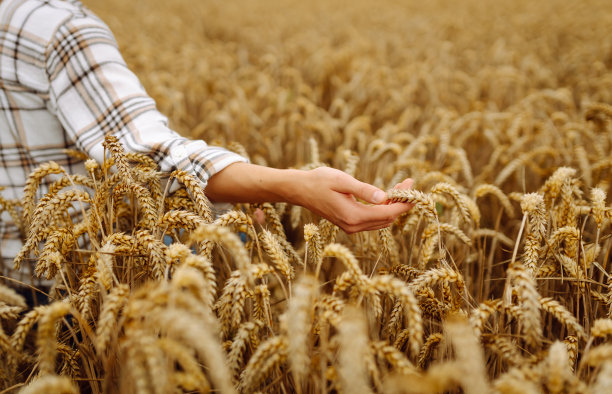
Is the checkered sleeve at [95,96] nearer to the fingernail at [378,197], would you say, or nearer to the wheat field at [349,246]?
the wheat field at [349,246]

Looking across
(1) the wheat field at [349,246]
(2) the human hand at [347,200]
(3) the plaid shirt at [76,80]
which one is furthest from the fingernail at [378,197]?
(3) the plaid shirt at [76,80]

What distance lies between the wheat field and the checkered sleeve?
0.29 feet

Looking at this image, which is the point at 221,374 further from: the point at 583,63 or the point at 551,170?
the point at 583,63

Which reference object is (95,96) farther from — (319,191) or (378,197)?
(378,197)

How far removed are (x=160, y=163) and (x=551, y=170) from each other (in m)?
→ 1.69

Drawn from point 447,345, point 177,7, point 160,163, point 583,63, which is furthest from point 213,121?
point 177,7

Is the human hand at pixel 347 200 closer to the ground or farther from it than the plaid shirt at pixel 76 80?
closer to the ground

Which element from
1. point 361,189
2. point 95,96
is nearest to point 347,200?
point 361,189

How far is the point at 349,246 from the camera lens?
1571 millimetres

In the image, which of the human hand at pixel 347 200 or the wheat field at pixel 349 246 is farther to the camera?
the human hand at pixel 347 200

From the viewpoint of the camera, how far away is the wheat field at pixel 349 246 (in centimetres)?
71

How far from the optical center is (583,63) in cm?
378

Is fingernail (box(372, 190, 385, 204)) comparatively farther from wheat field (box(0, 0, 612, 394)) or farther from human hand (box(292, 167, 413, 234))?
wheat field (box(0, 0, 612, 394))

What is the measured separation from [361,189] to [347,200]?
0.17ft
